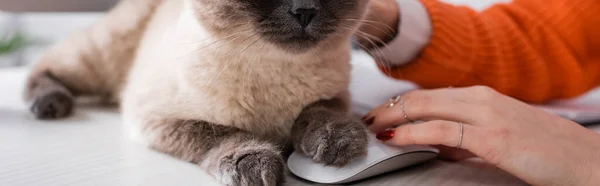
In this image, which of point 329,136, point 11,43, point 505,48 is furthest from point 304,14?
point 11,43

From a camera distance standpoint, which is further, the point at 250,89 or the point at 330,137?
the point at 250,89

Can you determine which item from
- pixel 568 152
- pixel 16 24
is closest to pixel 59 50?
pixel 568 152

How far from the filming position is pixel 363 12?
107 cm

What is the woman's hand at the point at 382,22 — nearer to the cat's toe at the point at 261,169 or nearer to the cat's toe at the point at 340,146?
the cat's toe at the point at 340,146

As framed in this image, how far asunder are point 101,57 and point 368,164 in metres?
1.18

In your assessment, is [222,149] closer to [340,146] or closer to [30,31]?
[340,146]

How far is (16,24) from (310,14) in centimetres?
306

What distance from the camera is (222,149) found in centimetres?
97

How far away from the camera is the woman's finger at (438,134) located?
34.6 inches

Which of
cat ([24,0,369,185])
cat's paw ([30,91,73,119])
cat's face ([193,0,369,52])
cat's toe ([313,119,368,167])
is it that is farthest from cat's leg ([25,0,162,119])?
cat's toe ([313,119,368,167])

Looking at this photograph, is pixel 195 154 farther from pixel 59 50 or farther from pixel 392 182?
pixel 59 50

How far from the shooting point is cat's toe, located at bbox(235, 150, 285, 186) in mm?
854

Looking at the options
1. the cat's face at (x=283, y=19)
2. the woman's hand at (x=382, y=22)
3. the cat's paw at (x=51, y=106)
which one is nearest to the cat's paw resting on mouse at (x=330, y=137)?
the cat's face at (x=283, y=19)

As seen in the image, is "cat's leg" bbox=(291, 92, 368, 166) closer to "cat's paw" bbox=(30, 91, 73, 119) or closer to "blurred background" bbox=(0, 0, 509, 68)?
"cat's paw" bbox=(30, 91, 73, 119)
